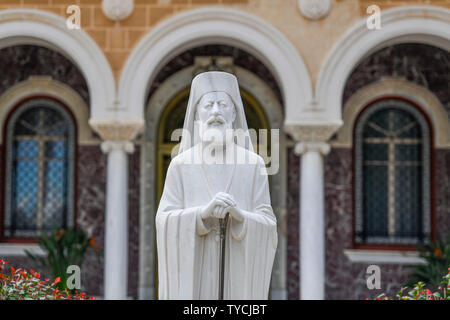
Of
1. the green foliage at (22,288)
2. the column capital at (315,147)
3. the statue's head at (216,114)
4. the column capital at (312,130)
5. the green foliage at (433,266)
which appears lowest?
the green foliage at (22,288)

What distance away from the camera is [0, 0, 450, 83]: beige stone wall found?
10.6 m

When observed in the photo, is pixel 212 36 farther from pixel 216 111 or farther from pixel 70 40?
pixel 216 111

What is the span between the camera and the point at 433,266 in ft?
35.6

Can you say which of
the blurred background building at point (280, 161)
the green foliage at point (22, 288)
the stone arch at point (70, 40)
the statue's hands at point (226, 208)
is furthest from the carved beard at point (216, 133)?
the blurred background building at point (280, 161)

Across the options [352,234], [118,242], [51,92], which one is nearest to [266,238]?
[118,242]

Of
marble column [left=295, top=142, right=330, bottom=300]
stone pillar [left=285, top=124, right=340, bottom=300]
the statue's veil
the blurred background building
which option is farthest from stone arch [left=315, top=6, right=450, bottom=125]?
the statue's veil

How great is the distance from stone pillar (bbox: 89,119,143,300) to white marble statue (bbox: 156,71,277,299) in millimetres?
5251

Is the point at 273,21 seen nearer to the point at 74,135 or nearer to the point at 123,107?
the point at 123,107

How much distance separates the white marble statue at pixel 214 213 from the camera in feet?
16.4

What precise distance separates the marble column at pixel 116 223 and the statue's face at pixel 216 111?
529cm

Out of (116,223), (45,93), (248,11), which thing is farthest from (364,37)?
(45,93)

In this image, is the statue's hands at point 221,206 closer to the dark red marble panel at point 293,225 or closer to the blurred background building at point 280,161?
the blurred background building at point 280,161

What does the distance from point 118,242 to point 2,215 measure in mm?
2713

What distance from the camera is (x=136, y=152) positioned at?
1220cm
